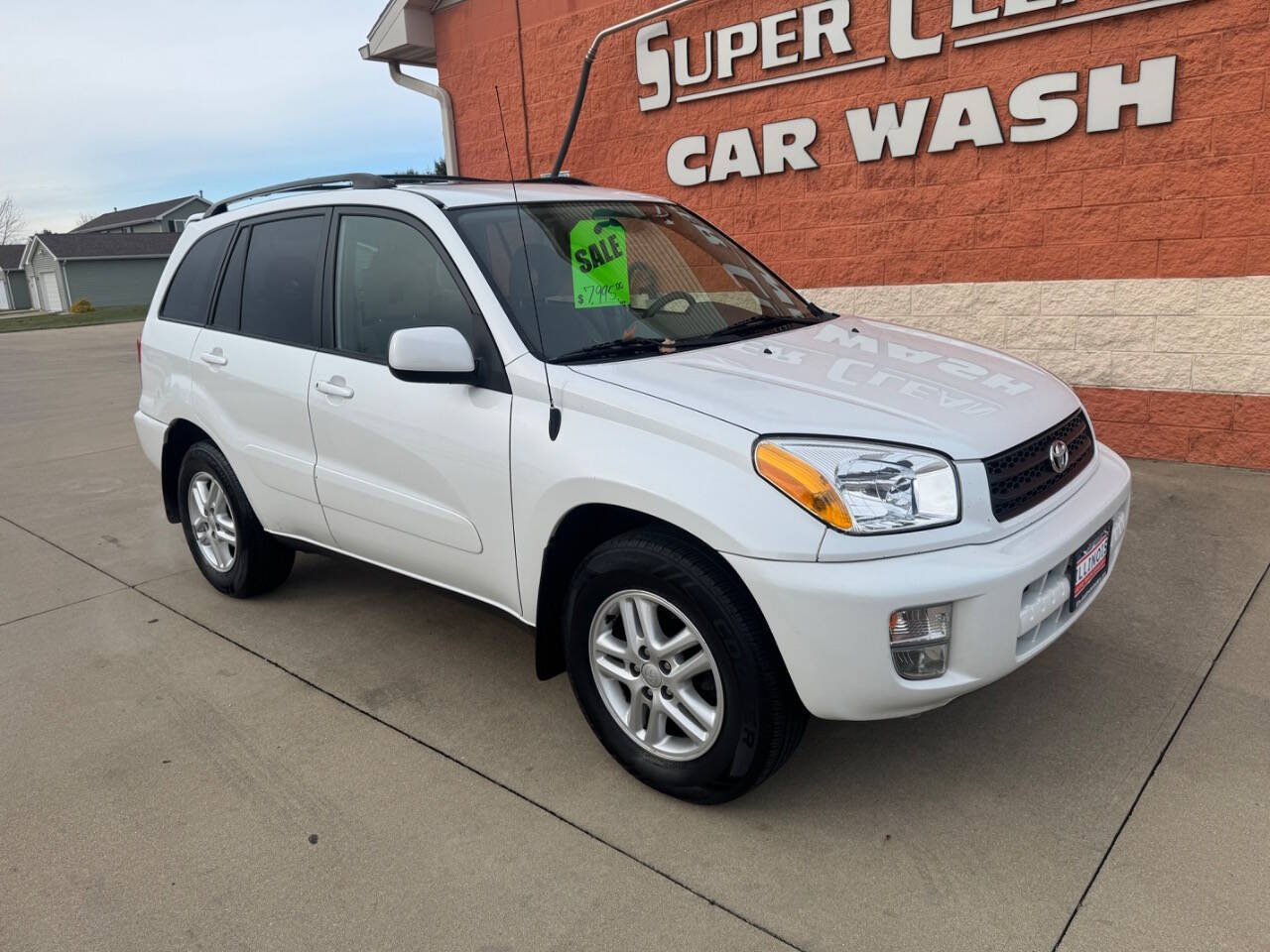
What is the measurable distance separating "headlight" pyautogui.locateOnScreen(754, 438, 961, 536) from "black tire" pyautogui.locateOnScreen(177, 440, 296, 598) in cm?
277

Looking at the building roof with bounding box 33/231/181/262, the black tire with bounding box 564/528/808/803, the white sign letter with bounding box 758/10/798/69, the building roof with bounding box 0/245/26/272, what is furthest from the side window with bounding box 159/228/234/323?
the building roof with bounding box 0/245/26/272

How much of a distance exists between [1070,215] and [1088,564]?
395 centimetres

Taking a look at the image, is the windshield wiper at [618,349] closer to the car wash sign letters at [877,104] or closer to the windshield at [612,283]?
the windshield at [612,283]

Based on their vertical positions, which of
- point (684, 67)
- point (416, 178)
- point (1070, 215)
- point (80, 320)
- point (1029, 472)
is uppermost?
point (684, 67)

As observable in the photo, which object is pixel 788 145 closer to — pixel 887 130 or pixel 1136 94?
Result: pixel 887 130

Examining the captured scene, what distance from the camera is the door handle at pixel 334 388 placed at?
3.59 m

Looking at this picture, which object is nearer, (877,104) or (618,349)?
(618,349)

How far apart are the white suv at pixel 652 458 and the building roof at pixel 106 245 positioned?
52.6 meters

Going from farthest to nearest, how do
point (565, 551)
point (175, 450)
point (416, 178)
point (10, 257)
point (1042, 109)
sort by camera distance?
point (10, 257)
point (1042, 109)
point (175, 450)
point (416, 178)
point (565, 551)

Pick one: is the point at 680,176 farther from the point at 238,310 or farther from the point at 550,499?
the point at 550,499

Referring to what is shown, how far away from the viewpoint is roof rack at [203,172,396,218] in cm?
382

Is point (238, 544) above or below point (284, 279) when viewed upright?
below

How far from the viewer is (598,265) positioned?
3516mm

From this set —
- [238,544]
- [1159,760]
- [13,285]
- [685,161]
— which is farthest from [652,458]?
[13,285]
